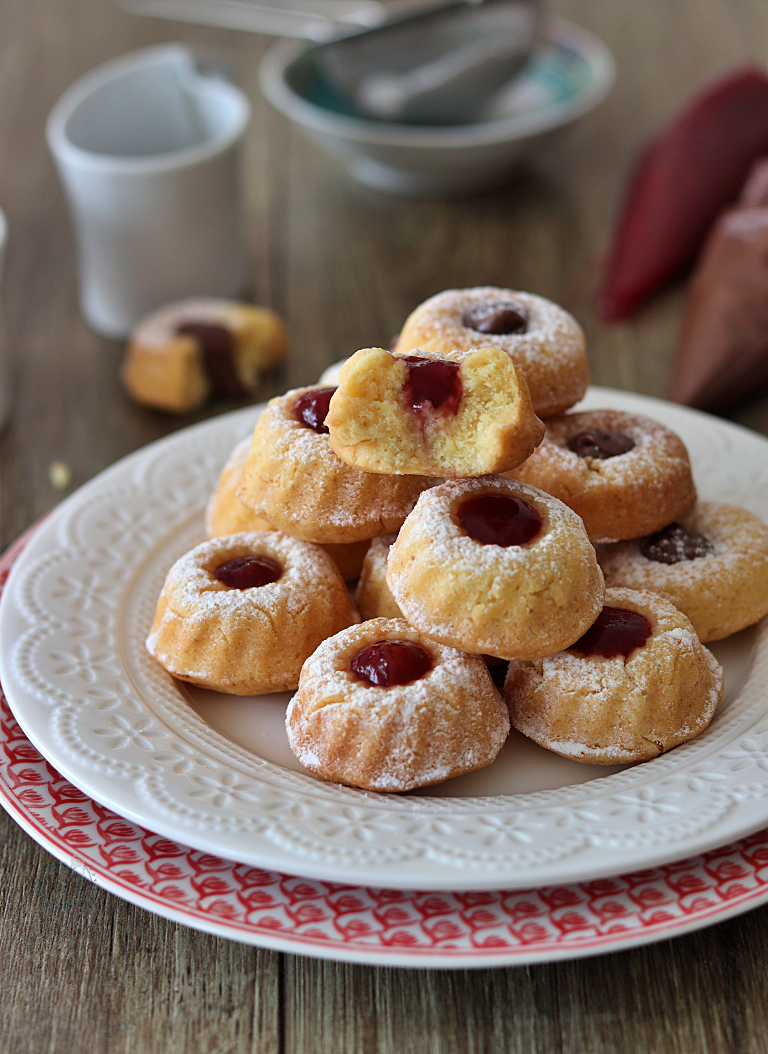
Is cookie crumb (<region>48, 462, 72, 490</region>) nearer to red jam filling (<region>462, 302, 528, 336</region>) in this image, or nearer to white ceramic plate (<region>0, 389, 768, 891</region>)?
white ceramic plate (<region>0, 389, 768, 891</region>)

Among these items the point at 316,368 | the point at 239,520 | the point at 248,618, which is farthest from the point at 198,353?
the point at 248,618

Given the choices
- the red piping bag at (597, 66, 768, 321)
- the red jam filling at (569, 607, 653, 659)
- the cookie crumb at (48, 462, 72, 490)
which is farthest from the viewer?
the red piping bag at (597, 66, 768, 321)

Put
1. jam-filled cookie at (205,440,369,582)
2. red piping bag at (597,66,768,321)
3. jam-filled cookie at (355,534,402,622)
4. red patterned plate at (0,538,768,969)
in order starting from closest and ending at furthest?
red patterned plate at (0,538,768,969), jam-filled cookie at (355,534,402,622), jam-filled cookie at (205,440,369,582), red piping bag at (597,66,768,321)

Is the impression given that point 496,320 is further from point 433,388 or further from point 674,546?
point 674,546

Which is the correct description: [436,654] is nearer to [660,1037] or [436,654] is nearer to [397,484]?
[397,484]

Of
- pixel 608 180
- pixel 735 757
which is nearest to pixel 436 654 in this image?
pixel 735 757

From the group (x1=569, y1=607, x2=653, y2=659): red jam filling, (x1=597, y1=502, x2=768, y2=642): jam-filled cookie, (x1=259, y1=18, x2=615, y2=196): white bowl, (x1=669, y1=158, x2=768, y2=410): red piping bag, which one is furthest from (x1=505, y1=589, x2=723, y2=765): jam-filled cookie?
(x1=259, y1=18, x2=615, y2=196): white bowl
